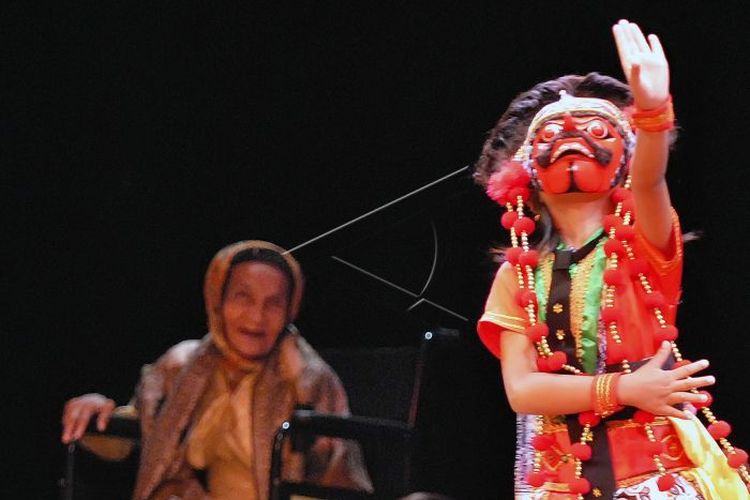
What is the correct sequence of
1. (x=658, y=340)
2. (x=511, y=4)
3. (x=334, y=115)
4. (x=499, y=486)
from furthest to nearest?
(x=334, y=115) < (x=511, y=4) < (x=499, y=486) < (x=658, y=340)

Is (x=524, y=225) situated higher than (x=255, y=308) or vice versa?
(x=255, y=308)

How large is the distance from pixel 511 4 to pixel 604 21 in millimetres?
240

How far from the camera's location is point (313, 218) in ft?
9.54

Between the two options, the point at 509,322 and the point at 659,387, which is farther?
the point at 509,322

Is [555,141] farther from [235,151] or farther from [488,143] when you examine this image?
[235,151]

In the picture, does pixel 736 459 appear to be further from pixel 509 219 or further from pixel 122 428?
pixel 122 428

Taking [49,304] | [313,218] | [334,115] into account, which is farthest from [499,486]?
[49,304]

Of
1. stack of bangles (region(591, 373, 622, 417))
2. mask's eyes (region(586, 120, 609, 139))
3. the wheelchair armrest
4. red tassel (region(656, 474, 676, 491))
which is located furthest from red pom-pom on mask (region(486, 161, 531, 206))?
the wheelchair armrest

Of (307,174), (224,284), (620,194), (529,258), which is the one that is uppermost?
(307,174)

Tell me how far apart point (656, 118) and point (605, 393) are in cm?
38

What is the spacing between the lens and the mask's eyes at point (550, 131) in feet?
5.94

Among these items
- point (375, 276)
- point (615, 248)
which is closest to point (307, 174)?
point (375, 276)

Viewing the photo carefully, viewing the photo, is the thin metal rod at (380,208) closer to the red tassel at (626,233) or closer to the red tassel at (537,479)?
the red tassel at (626,233)

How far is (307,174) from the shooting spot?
295 centimetres
